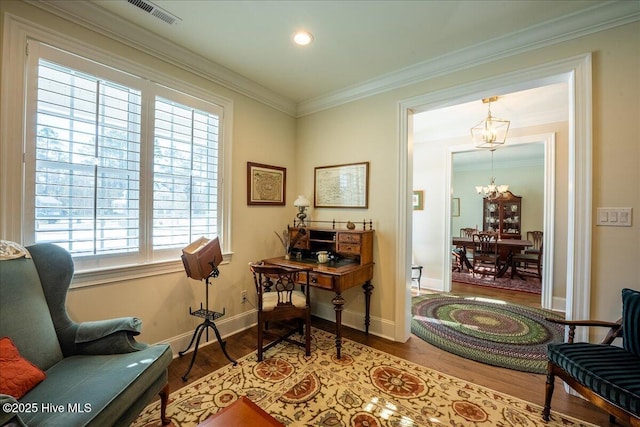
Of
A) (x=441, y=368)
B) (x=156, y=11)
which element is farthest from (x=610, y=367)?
(x=156, y=11)

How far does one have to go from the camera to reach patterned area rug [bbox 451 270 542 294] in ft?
16.3

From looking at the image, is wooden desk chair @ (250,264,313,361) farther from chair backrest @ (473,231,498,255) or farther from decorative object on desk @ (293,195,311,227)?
chair backrest @ (473,231,498,255)

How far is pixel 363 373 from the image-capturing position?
2.27 meters

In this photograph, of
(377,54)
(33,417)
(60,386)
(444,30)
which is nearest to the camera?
(33,417)

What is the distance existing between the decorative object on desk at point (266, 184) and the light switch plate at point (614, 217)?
9.98ft

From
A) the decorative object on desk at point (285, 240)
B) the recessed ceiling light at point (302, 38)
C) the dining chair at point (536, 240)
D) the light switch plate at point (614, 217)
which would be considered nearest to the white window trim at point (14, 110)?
the recessed ceiling light at point (302, 38)

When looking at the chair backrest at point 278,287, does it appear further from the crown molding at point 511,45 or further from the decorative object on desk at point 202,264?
the crown molding at point 511,45

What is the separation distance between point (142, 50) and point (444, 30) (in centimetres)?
254

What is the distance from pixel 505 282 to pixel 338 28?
5613 mm

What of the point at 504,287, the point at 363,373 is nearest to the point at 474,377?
the point at 363,373

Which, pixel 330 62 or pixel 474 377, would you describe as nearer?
pixel 474 377

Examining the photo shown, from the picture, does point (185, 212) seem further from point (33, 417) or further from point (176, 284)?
point (33, 417)

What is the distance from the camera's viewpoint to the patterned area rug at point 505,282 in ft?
16.3

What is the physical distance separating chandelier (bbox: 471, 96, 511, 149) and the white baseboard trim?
3894 millimetres
